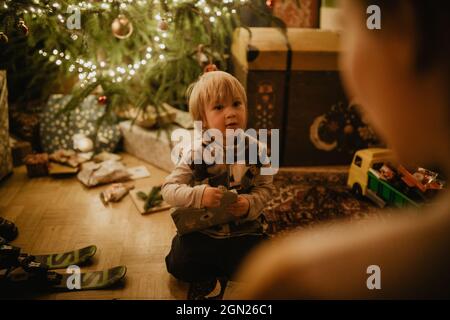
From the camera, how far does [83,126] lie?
263 cm

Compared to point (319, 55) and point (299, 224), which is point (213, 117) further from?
point (319, 55)

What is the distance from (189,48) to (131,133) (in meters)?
0.72

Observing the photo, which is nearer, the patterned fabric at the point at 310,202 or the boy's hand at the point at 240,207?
the boy's hand at the point at 240,207

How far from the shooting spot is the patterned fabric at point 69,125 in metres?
2.61

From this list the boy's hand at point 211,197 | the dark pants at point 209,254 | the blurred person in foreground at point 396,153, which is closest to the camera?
the blurred person in foreground at point 396,153

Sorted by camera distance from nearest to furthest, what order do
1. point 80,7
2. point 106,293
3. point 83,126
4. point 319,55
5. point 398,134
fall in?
1. point 398,134
2. point 106,293
3. point 80,7
4. point 319,55
5. point 83,126

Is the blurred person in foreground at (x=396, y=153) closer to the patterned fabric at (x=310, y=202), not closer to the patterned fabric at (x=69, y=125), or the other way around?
the patterned fabric at (x=310, y=202)

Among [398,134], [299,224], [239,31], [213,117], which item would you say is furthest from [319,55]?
[398,134]

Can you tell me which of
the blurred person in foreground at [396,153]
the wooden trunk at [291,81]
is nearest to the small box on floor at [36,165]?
the wooden trunk at [291,81]

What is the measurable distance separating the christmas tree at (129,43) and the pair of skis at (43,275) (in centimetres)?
90

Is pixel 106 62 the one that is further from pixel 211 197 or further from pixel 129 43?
pixel 211 197

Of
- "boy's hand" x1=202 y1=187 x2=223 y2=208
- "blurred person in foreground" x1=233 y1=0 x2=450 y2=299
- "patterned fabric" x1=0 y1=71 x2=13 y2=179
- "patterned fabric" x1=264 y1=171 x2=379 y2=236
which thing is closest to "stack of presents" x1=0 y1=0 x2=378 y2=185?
"patterned fabric" x1=0 y1=71 x2=13 y2=179

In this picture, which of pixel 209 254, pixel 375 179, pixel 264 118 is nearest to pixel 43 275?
pixel 209 254

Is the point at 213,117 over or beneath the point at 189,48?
beneath
